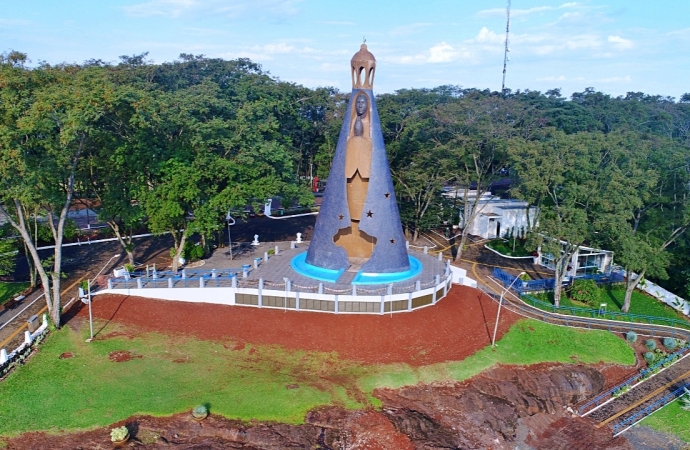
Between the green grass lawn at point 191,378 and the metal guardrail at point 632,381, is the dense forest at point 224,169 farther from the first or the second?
the metal guardrail at point 632,381

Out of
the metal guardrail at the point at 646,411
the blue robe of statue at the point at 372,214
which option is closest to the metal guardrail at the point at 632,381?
the metal guardrail at the point at 646,411

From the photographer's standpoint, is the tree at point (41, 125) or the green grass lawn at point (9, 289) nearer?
the tree at point (41, 125)

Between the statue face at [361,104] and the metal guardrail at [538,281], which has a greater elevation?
the statue face at [361,104]

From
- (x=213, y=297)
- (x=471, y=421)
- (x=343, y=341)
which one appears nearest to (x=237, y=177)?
(x=213, y=297)

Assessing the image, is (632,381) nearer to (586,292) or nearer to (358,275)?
(586,292)

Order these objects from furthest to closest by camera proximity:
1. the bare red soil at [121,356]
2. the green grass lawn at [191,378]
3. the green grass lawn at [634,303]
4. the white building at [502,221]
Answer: the white building at [502,221] < the green grass lawn at [634,303] < the bare red soil at [121,356] < the green grass lawn at [191,378]

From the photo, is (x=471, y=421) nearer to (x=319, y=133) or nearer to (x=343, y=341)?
(x=343, y=341)
